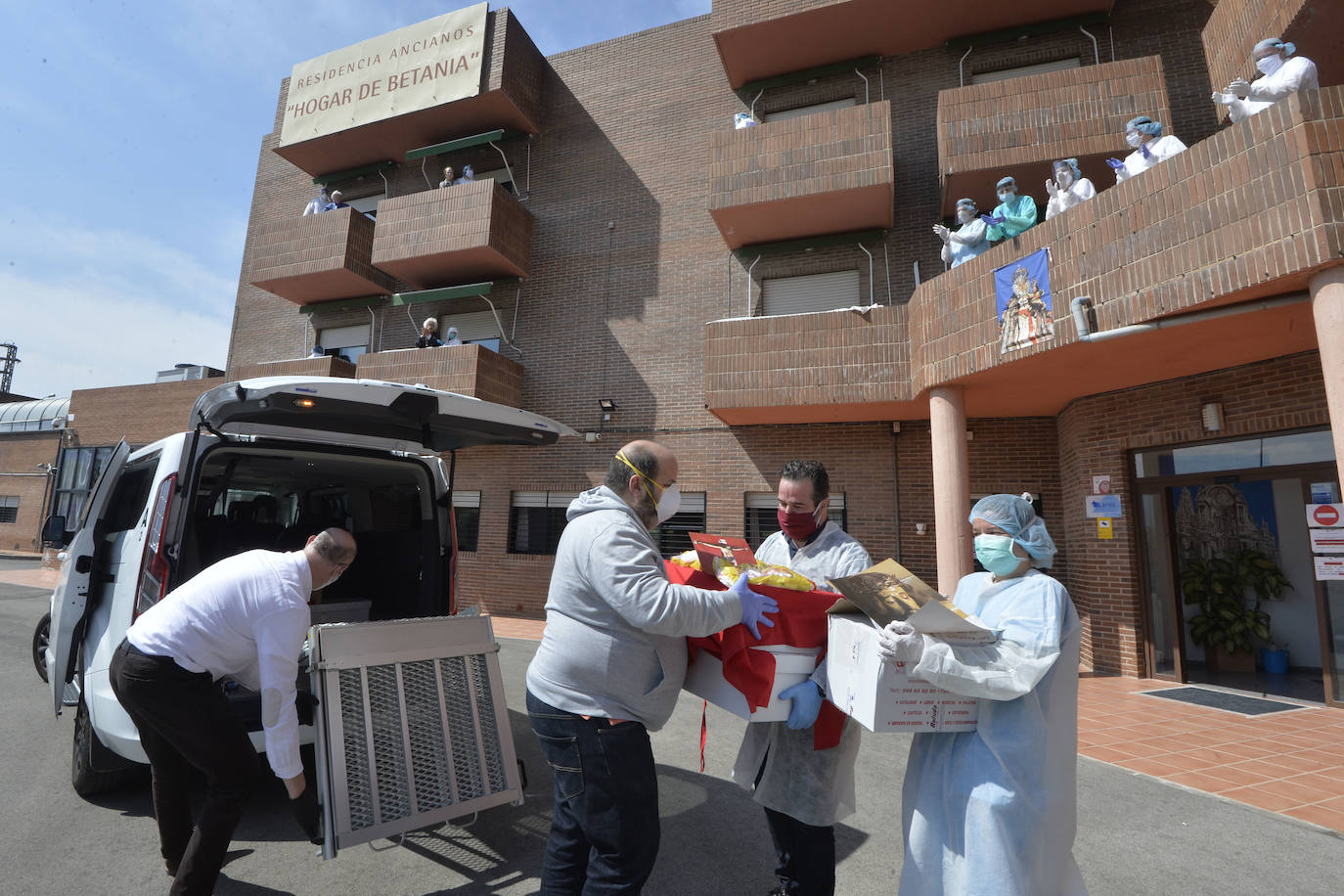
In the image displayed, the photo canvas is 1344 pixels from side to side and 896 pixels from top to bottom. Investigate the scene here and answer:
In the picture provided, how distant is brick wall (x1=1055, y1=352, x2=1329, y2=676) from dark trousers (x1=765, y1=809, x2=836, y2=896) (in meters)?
7.33

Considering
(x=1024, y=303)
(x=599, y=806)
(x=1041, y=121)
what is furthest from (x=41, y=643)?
(x=1041, y=121)

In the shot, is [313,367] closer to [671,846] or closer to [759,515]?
[759,515]

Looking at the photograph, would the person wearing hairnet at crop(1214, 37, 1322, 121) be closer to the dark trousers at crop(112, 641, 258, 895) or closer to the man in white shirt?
the man in white shirt

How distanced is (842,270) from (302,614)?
11.1 metres

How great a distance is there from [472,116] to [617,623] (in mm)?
15576

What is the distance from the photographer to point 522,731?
5512 millimetres

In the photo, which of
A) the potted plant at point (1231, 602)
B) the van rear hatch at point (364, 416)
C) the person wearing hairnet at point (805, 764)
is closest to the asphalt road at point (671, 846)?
the person wearing hairnet at point (805, 764)

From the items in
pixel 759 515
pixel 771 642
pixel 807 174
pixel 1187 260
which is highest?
pixel 807 174

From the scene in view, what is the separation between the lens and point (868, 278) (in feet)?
38.8

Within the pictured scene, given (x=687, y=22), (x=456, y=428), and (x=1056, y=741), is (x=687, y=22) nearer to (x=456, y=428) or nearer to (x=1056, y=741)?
(x=456, y=428)

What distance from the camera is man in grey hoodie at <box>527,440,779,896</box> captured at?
2.14 m

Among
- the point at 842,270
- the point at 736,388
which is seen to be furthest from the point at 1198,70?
the point at 736,388

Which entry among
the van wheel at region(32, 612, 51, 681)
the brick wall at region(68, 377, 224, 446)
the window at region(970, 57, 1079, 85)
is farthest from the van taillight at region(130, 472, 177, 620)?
the brick wall at region(68, 377, 224, 446)

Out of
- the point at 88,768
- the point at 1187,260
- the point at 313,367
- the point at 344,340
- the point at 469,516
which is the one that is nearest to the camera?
the point at 88,768
